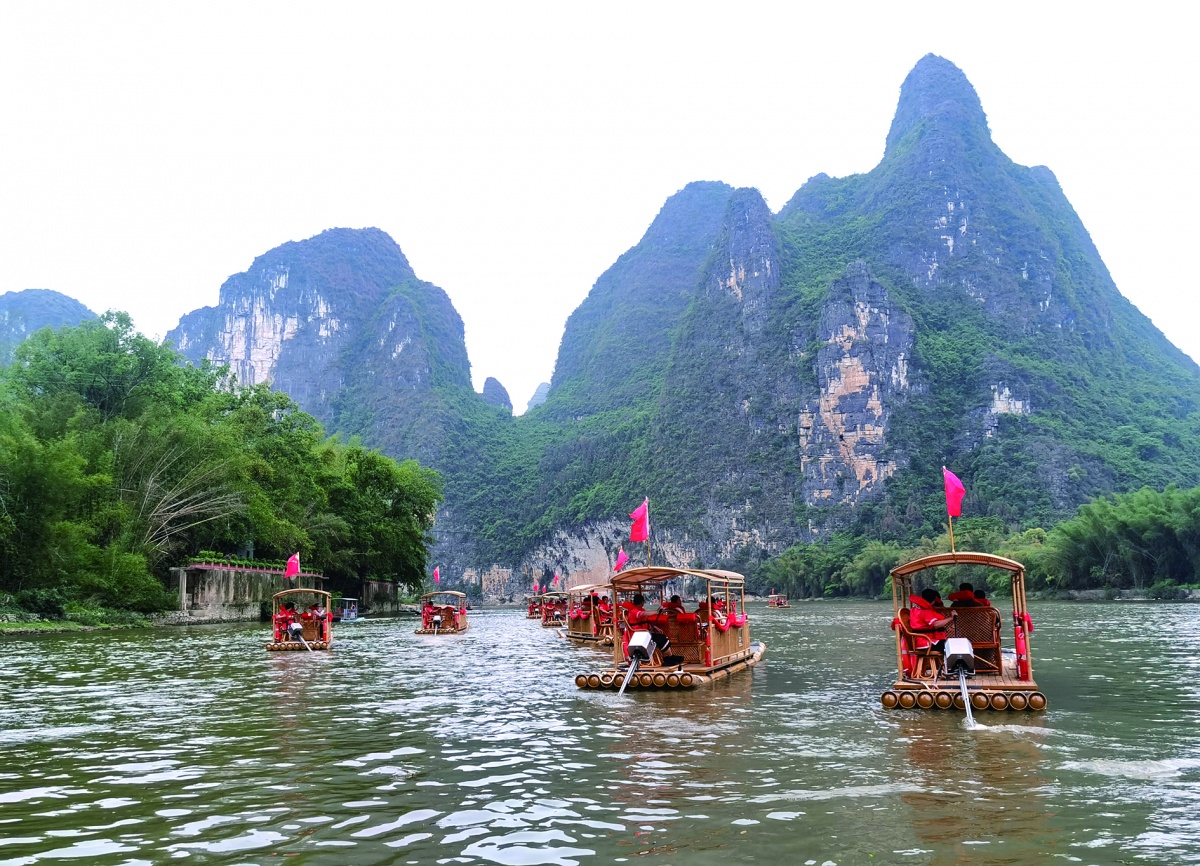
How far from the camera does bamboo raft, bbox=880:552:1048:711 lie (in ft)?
39.0

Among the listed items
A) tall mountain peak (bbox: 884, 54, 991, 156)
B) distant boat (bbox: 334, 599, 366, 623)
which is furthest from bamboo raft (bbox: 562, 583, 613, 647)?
tall mountain peak (bbox: 884, 54, 991, 156)

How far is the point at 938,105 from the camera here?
7126 inches

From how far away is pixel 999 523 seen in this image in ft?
334

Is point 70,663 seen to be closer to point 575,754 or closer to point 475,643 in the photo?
point 475,643

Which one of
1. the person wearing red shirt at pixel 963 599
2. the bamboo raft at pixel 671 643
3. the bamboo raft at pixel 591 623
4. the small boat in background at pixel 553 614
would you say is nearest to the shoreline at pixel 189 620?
the small boat in background at pixel 553 614

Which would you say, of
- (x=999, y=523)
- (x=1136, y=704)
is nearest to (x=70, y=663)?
(x=1136, y=704)

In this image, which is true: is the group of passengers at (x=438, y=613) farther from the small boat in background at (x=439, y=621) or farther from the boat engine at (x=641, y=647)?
the boat engine at (x=641, y=647)

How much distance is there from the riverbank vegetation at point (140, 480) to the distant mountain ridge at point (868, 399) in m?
83.1

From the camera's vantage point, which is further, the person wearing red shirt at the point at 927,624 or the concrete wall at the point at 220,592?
the concrete wall at the point at 220,592

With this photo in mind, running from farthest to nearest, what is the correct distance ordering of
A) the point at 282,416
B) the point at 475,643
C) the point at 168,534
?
1. the point at 282,416
2. the point at 168,534
3. the point at 475,643

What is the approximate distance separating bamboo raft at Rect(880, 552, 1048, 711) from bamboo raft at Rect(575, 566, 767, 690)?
3.69m

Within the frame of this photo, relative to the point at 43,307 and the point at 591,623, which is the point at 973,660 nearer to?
the point at 591,623

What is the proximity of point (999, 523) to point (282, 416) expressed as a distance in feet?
254

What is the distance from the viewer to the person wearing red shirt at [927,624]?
513 inches
